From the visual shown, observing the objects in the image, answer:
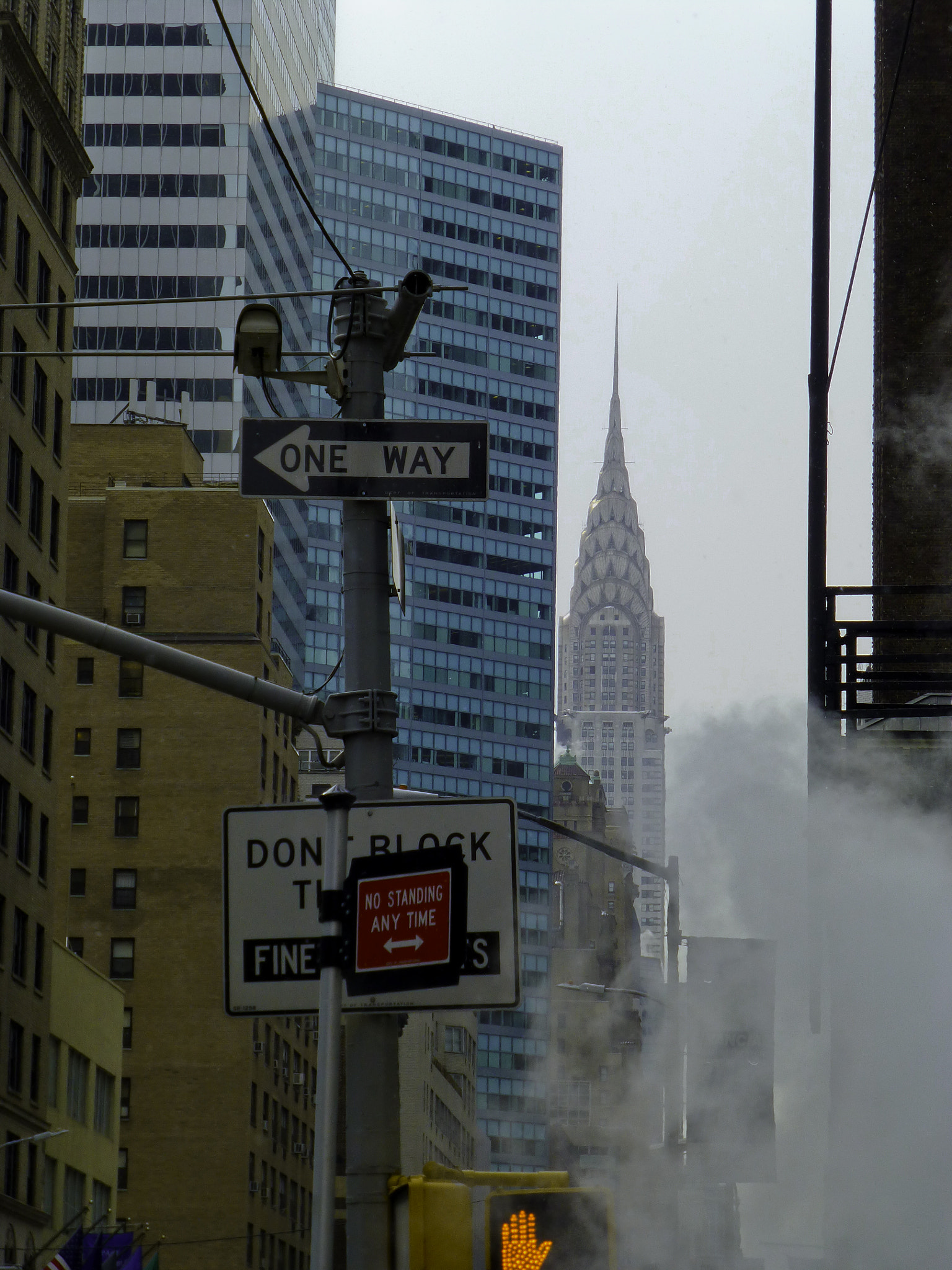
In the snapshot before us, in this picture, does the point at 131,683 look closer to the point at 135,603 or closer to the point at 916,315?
the point at 135,603

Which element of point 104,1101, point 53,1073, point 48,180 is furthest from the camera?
point 104,1101

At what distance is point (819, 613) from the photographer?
42.2 feet

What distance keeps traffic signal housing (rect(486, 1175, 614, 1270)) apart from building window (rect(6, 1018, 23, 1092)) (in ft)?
124

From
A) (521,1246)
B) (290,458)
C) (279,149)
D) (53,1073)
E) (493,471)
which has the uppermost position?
(493,471)

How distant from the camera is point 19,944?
43938 millimetres

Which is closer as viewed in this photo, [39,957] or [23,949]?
[23,949]

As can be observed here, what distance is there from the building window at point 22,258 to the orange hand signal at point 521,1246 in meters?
40.0

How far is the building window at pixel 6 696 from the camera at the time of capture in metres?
42.6

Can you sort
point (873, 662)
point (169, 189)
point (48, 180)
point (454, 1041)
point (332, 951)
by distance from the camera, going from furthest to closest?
point (454, 1041) < point (169, 189) < point (48, 180) < point (873, 662) < point (332, 951)

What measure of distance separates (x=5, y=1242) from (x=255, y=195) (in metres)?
78.6

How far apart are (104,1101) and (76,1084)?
324 cm

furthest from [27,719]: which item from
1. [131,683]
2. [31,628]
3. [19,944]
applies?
[131,683]

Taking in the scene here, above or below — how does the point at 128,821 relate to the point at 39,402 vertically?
below

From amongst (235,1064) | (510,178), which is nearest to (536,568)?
(510,178)
